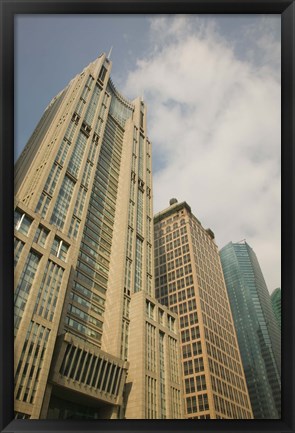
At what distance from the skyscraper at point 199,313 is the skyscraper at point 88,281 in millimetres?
21825

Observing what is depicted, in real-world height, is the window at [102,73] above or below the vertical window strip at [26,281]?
above

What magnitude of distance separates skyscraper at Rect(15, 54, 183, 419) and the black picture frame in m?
17.2

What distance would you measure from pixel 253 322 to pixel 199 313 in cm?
7480

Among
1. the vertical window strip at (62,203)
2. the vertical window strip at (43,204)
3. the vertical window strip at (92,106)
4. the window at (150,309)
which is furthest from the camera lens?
the vertical window strip at (92,106)

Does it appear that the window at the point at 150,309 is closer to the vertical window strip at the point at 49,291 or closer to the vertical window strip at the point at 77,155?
the vertical window strip at the point at 49,291

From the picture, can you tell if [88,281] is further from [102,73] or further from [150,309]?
[102,73]

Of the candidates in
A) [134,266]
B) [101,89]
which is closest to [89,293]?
[134,266]

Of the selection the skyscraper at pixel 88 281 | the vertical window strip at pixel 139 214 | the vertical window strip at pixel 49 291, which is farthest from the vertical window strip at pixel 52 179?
the vertical window strip at pixel 139 214

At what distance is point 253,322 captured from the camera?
146125 mm
